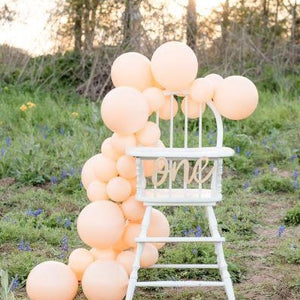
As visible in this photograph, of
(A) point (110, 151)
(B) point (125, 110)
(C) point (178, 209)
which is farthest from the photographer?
(C) point (178, 209)

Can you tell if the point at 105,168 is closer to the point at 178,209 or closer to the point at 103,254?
the point at 103,254

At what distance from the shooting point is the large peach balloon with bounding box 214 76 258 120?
3.67 metres

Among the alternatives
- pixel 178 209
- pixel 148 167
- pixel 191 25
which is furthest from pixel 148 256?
pixel 191 25

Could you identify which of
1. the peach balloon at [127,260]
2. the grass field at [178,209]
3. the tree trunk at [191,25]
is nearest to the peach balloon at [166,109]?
the peach balloon at [127,260]

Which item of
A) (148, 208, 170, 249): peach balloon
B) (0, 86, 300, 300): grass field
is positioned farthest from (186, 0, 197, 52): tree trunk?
A: (148, 208, 170, 249): peach balloon

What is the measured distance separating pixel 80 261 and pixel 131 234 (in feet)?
1.02

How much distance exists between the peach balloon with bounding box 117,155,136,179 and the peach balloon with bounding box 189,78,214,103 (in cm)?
47

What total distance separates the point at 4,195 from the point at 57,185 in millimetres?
469

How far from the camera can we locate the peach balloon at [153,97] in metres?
3.73

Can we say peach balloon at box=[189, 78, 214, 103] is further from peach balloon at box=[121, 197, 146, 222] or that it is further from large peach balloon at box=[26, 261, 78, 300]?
large peach balloon at box=[26, 261, 78, 300]

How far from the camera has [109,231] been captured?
12.0 ft

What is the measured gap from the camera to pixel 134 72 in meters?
3.75

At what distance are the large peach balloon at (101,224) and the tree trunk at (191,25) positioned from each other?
604cm

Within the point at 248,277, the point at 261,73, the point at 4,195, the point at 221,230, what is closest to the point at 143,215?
the point at 248,277
